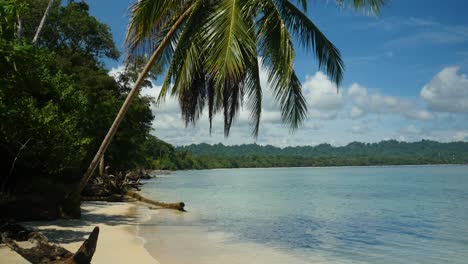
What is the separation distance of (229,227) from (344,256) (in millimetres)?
5690

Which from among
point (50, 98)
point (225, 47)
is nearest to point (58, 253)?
point (225, 47)

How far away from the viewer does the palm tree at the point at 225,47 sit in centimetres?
819

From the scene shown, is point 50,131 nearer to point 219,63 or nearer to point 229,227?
point 219,63

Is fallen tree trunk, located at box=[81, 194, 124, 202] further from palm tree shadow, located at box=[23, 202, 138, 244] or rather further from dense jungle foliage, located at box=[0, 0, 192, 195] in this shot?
palm tree shadow, located at box=[23, 202, 138, 244]

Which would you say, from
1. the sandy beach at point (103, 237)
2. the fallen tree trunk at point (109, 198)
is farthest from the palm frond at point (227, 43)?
the fallen tree trunk at point (109, 198)

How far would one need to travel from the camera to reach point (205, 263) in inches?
389

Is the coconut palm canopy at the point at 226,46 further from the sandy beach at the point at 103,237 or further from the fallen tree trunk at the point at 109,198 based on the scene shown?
the fallen tree trunk at the point at 109,198

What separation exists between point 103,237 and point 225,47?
6792 mm

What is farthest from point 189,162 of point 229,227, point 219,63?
point 219,63

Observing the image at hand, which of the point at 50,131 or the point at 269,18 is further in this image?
the point at 50,131

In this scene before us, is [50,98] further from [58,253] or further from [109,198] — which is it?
[109,198]

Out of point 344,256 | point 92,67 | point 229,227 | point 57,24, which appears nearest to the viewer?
point 344,256

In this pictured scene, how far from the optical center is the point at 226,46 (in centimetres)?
779

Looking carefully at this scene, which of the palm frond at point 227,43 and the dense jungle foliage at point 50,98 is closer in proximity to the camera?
the palm frond at point 227,43
